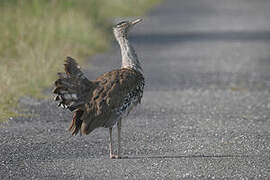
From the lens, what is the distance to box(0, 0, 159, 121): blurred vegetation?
610 inches

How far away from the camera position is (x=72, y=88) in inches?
389

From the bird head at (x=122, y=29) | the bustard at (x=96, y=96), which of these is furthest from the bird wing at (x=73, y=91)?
the bird head at (x=122, y=29)

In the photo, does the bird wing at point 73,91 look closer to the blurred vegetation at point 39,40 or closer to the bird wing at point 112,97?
the bird wing at point 112,97

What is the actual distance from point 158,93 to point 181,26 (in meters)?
14.1

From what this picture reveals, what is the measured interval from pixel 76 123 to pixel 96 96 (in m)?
0.37

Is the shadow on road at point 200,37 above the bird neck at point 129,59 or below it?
above

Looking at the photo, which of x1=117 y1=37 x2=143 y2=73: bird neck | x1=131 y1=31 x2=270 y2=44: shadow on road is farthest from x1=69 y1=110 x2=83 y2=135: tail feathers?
x1=131 y1=31 x2=270 y2=44: shadow on road

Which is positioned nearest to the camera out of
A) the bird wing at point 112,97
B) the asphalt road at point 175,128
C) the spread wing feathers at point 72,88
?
the asphalt road at point 175,128

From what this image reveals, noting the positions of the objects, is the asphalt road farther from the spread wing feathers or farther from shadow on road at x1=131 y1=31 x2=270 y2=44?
shadow on road at x1=131 y1=31 x2=270 y2=44

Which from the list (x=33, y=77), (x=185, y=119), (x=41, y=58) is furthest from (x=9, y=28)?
(x=185, y=119)

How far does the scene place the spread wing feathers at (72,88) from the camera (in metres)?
9.78

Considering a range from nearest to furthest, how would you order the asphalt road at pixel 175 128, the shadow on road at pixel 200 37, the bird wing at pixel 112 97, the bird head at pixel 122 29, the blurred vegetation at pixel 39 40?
the asphalt road at pixel 175 128 < the bird wing at pixel 112 97 < the bird head at pixel 122 29 < the blurred vegetation at pixel 39 40 < the shadow on road at pixel 200 37

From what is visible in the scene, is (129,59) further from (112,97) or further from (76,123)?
(76,123)

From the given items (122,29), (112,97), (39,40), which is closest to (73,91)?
(112,97)
